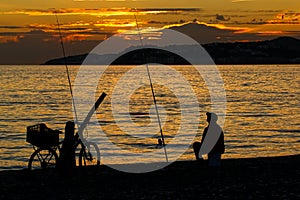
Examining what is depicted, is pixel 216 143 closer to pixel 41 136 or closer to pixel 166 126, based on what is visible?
pixel 41 136

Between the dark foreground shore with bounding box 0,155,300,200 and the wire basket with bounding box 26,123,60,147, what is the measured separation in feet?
3.24

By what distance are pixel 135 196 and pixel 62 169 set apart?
2814 mm

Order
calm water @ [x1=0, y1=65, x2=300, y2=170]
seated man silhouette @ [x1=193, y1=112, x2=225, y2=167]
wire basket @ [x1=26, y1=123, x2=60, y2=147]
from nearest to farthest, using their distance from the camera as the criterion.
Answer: wire basket @ [x1=26, y1=123, x2=60, y2=147] → seated man silhouette @ [x1=193, y1=112, x2=225, y2=167] → calm water @ [x1=0, y1=65, x2=300, y2=170]

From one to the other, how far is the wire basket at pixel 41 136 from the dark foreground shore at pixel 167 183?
3.24 ft

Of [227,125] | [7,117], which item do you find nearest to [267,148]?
[227,125]

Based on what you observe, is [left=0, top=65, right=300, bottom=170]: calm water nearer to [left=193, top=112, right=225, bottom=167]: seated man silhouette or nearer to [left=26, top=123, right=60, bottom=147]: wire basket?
[left=193, top=112, right=225, bottom=167]: seated man silhouette

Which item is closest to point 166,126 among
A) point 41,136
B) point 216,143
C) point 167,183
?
point 216,143

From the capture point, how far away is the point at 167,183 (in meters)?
14.7

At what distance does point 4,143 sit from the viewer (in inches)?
1500

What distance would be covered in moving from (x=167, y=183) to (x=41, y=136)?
3.26m

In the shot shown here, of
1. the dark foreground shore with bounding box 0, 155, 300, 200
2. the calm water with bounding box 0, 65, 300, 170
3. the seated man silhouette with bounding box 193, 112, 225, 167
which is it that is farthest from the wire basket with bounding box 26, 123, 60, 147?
the calm water with bounding box 0, 65, 300, 170

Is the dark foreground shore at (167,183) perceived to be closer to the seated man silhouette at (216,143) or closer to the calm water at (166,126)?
the seated man silhouette at (216,143)

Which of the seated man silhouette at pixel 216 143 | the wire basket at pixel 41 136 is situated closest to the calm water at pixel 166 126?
the seated man silhouette at pixel 216 143

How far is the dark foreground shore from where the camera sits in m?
13.1
